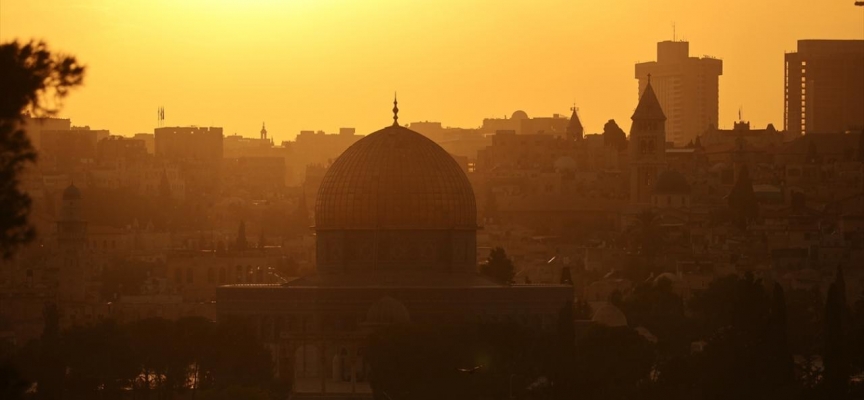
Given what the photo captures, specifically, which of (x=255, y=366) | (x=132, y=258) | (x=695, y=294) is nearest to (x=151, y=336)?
(x=255, y=366)

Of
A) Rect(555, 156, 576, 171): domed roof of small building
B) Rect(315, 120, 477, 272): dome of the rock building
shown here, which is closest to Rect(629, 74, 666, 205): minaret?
Rect(555, 156, 576, 171): domed roof of small building

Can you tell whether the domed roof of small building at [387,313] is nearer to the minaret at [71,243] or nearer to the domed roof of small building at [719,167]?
the minaret at [71,243]

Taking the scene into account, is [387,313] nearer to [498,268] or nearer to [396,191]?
[396,191]

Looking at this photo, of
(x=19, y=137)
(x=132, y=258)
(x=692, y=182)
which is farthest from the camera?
(x=692, y=182)

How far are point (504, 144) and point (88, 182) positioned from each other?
95.6ft

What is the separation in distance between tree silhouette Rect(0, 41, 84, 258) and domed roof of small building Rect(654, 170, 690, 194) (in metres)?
115

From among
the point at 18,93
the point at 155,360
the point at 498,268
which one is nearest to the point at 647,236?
the point at 498,268

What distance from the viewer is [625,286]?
12488cm

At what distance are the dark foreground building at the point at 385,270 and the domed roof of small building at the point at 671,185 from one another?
188 feet

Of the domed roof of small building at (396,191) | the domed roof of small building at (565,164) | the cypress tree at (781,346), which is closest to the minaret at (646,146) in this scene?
the domed roof of small building at (565,164)

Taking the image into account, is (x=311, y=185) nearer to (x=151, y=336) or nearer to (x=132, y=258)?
(x=132, y=258)

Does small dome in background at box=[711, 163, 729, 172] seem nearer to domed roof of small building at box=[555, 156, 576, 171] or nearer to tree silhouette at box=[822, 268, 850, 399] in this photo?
domed roof of small building at box=[555, 156, 576, 171]

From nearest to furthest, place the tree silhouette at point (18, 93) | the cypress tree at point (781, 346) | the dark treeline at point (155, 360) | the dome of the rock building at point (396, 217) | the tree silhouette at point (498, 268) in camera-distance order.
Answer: the tree silhouette at point (18, 93), the cypress tree at point (781, 346), the dark treeline at point (155, 360), the dome of the rock building at point (396, 217), the tree silhouette at point (498, 268)

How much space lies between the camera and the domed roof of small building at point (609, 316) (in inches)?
3871
